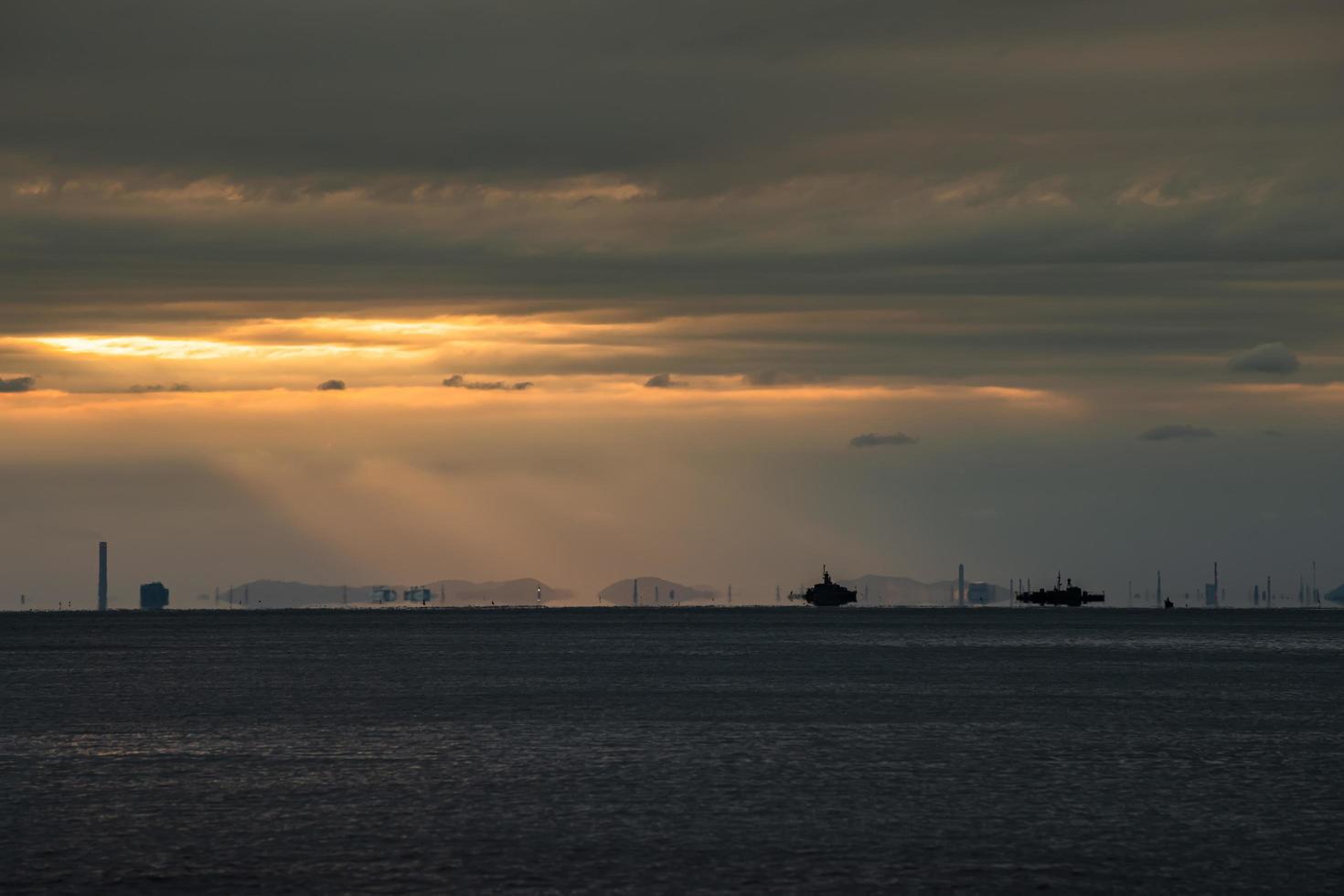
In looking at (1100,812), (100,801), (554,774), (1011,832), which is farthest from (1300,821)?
(100,801)

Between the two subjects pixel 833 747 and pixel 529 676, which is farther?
pixel 529 676

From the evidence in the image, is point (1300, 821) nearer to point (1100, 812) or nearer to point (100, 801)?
point (1100, 812)

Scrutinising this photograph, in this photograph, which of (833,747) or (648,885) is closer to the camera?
(648,885)

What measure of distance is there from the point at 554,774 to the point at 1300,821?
35.8 metres

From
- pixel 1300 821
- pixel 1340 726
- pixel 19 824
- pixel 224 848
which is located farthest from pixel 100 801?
pixel 1340 726

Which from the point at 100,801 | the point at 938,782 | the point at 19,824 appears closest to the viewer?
the point at 19,824

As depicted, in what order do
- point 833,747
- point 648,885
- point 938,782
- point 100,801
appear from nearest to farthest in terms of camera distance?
1. point 648,885
2. point 100,801
3. point 938,782
4. point 833,747

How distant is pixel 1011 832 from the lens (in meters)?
67.8

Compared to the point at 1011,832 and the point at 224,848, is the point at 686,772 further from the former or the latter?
the point at 224,848

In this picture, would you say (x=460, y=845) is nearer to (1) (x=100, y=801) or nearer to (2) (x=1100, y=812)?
(1) (x=100, y=801)

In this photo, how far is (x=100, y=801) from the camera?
77.6m

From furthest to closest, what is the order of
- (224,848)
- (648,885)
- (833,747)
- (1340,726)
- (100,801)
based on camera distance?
(1340,726) → (833,747) → (100,801) → (224,848) → (648,885)

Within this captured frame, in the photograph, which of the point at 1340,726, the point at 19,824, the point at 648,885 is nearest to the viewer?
the point at 648,885

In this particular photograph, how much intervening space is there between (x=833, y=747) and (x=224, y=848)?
45658 millimetres
